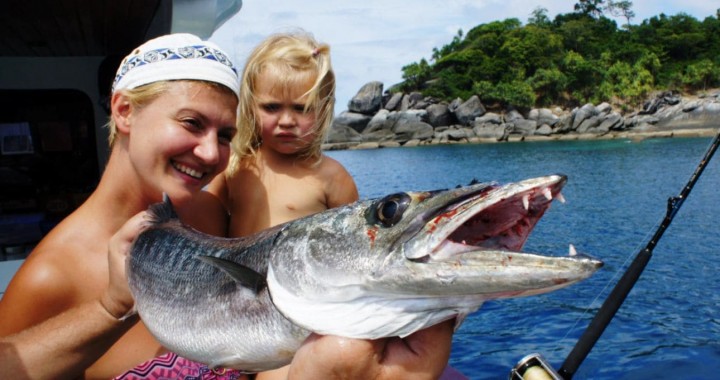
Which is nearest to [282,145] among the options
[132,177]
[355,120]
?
[132,177]

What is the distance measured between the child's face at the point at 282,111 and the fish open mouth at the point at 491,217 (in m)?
2.23

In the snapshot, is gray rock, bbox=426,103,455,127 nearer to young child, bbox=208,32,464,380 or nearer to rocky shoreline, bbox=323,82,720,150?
rocky shoreline, bbox=323,82,720,150

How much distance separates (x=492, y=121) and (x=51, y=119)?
239 ft

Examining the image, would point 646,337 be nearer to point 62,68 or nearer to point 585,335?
point 585,335

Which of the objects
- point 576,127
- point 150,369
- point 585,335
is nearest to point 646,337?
point 585,335

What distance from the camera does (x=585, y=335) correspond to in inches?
170

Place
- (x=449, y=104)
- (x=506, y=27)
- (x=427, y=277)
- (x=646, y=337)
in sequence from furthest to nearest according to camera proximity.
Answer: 1. (x=506, y=27)
2. (x=449, y=104)
3. (x=646, y=337)
4. (x=427, y=277)

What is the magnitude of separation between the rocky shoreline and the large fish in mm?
69562

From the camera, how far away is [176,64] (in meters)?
2.99

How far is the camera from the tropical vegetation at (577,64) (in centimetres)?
8281

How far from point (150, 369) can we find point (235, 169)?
4.97ft

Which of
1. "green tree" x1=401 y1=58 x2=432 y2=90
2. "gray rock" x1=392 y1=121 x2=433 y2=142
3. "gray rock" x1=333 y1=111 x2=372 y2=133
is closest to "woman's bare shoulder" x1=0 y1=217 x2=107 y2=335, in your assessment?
"gray rock" x1=392 y1=121 x2=433 y2=142

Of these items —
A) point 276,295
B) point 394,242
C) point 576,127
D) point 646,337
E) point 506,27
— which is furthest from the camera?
point 506,27

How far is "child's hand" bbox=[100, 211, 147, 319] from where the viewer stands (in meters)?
2.71
